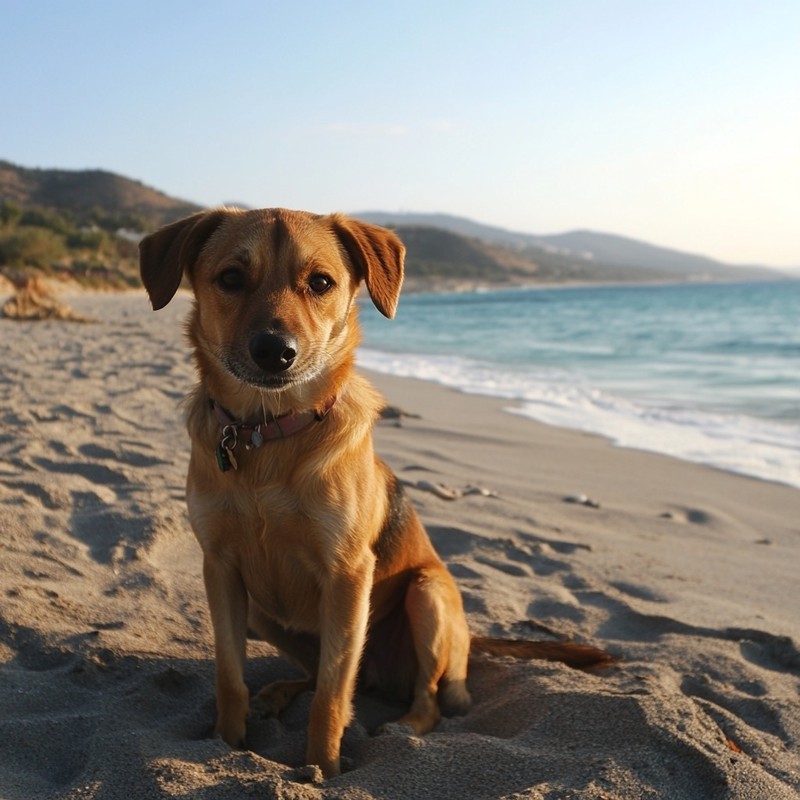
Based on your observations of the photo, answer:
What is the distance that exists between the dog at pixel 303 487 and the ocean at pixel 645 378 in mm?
5151

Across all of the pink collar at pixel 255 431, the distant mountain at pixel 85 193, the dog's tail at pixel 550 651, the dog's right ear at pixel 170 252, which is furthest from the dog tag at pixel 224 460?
the distant mountain at pixel 85 193

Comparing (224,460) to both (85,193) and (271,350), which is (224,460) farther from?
(85,193)

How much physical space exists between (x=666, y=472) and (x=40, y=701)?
608 cm

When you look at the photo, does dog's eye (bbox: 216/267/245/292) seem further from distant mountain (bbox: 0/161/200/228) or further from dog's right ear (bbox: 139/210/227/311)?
distant mountain (bbox: 0/161/200/228)

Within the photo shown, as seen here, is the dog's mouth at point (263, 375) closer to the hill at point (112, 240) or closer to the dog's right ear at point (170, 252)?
the dog's right ear at point (170, 252)

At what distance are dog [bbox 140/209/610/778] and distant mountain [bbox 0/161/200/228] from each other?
250 feet

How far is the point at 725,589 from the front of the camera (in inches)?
192

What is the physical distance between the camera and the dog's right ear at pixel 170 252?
330 cm

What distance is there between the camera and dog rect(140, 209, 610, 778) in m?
2.95

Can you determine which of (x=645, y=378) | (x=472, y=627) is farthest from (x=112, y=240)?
(x=472, y=627)

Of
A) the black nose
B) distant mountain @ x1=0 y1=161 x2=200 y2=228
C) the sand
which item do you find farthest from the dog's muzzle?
distant mountain @ x1=0 y1=161 x2=200 y2=228

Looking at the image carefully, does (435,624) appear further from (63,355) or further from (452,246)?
(452,246)

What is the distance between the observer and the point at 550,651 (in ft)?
11.8

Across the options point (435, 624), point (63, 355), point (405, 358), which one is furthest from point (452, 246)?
point (435, 624)
